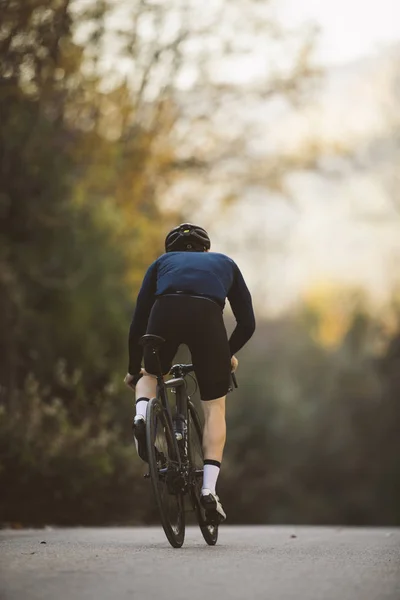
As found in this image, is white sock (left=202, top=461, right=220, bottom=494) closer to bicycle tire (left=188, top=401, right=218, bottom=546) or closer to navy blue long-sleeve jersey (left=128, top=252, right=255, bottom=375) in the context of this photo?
bicycle tire (left=188, top=401, right=218, bottom=546)

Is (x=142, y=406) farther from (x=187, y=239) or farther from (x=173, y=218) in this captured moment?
(x=173, y=218)

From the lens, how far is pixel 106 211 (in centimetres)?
1969

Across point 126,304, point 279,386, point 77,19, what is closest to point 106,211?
point 126,304

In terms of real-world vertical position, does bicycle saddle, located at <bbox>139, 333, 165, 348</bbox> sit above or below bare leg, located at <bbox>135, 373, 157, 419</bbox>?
above

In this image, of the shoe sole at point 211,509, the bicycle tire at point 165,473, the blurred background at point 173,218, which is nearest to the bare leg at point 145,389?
the bicycle tire at point 165,473

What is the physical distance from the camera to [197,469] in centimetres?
819

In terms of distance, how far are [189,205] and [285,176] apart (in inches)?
86.0

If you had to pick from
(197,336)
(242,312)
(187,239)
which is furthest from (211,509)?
(187,239)

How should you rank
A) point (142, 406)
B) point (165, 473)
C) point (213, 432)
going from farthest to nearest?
point (213, 432) < point (142, 406) < point (165, 473)

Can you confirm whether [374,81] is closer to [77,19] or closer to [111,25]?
[111,25]

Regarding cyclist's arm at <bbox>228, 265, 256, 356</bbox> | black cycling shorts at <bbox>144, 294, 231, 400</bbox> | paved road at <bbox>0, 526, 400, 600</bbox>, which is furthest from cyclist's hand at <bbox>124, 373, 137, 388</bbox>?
paved road at <bbox>0, 526, 400, 600</bbox>

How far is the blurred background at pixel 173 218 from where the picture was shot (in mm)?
15180

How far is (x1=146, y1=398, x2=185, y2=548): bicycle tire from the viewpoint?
24.2 ft

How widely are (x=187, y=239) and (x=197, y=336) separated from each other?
2.37ft
